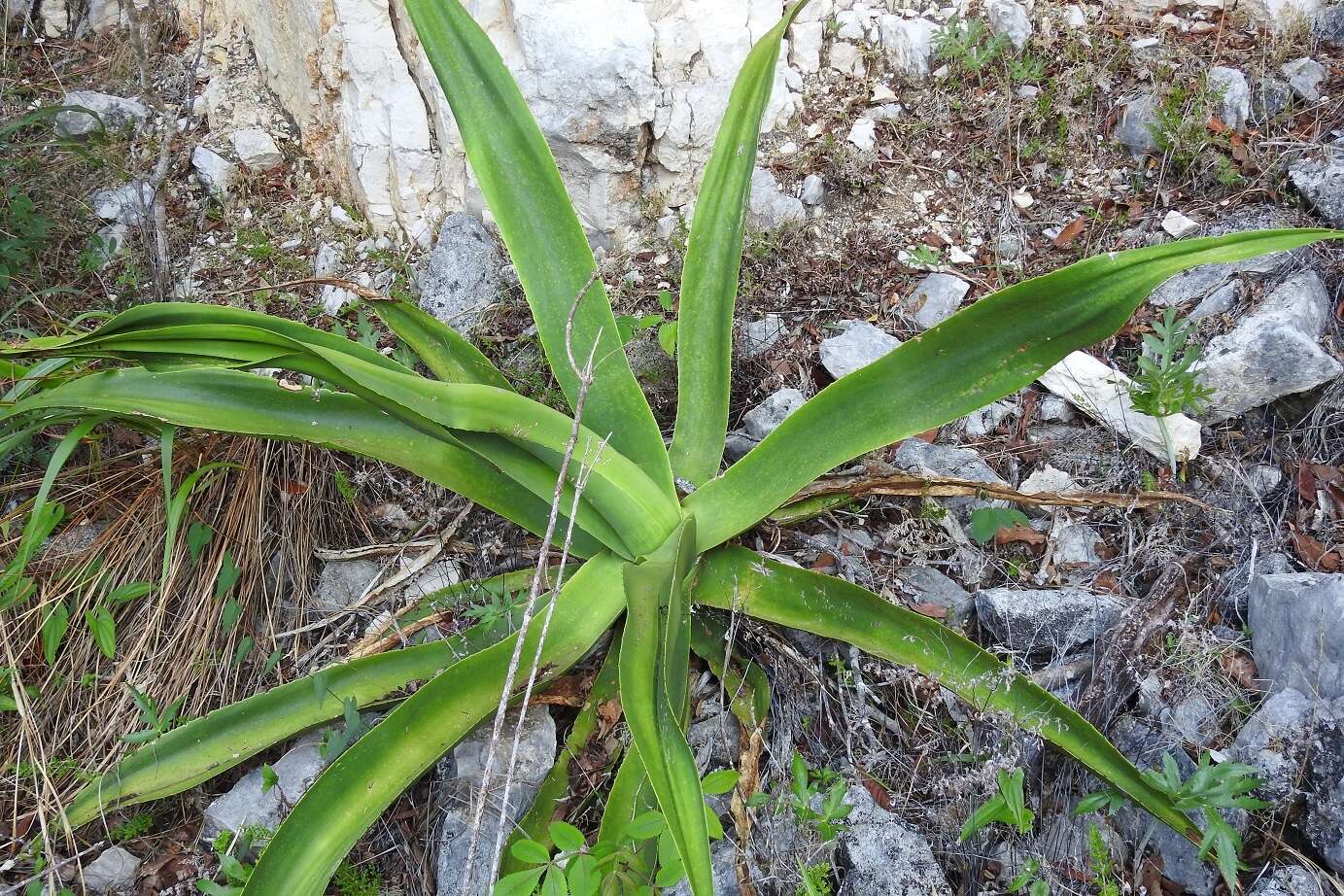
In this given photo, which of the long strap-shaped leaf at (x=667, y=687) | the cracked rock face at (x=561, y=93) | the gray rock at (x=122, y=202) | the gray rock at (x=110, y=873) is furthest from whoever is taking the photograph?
the gray rock at (x=122, y=202)

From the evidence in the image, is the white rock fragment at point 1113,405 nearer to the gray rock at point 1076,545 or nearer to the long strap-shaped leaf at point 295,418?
the gray rock at point 1076,545

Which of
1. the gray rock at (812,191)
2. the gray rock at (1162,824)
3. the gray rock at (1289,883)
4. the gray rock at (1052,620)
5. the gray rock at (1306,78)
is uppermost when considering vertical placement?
the gray rock at (812,191)

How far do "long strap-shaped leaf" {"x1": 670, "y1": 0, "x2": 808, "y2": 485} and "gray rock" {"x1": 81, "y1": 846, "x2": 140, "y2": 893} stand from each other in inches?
45.9

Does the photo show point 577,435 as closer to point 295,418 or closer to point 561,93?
point 295,418

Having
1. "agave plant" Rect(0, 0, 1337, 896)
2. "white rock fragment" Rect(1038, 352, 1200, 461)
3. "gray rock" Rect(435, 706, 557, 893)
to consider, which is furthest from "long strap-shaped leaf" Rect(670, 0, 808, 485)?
"white rock fragment" Rect(1038, 352, 1200, 461)

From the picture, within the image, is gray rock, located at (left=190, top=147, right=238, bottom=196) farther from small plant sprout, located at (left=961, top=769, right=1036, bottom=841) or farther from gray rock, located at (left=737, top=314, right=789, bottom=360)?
small plant sprout, located at (left=961, top=769, right=1036, bottom=841)

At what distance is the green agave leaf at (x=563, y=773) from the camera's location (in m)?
1.48

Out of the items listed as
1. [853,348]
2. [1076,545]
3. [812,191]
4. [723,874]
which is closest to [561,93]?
[812,191]

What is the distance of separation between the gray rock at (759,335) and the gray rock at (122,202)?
164 cm

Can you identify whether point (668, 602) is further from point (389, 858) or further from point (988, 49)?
point (988, 49)

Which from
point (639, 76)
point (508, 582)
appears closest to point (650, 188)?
point (639, 76)

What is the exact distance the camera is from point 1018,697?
144 cm

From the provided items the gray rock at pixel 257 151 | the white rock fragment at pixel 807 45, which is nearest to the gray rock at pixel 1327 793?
the white rock fragment at pixel 807 45

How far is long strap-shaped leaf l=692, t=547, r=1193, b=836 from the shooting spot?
4.50 ft
